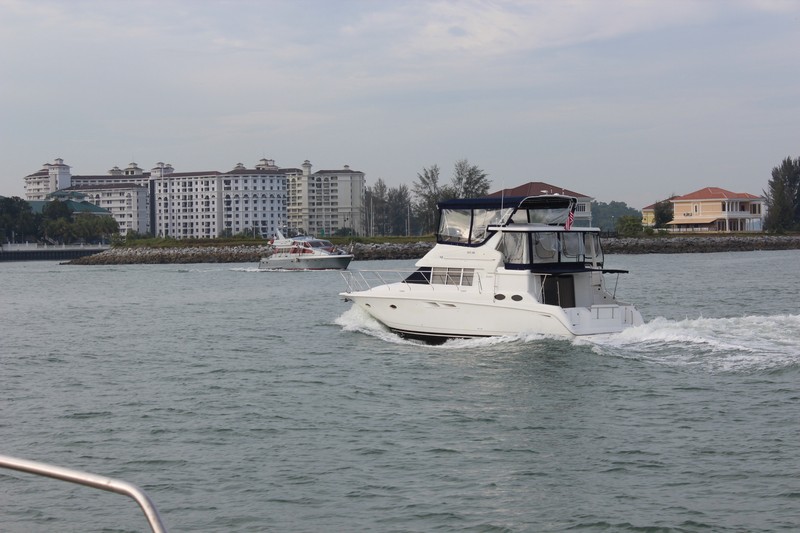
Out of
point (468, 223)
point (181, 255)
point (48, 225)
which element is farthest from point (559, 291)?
point (48, 225)

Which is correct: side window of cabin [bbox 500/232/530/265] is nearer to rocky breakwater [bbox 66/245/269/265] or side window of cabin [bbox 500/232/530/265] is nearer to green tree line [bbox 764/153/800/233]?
rocky breakwater [bbox 66/245/269/265]

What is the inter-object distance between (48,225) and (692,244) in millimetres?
97335

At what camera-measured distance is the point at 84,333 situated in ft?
98.3

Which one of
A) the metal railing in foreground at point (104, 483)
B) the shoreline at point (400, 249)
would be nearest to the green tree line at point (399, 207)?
the shoreline at point (400, 249)

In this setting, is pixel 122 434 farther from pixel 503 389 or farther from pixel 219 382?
pixel 503 389

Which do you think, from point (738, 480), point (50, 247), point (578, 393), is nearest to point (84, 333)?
point (578, 393)

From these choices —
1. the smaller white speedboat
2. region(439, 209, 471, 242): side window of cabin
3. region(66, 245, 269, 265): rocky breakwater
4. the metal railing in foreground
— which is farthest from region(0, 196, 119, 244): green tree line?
the metal railing in foreground

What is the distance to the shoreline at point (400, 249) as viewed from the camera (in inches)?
3718

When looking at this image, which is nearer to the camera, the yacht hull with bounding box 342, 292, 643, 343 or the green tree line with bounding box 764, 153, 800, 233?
the yacht hull with bounding box 342, 292, 643, 343

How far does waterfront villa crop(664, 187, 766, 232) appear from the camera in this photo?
124m

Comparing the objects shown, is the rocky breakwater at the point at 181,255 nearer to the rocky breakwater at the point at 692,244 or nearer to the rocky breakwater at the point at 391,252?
the rocky breakwater at the point at 391,252

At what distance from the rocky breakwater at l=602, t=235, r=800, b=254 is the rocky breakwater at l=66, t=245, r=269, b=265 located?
3733 centimetres

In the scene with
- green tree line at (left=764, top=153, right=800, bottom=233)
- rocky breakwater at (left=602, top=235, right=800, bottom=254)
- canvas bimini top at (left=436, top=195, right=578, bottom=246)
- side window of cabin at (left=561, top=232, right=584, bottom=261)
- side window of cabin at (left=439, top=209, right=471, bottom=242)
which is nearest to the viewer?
side window of cabin at (left=561, top=232, right=584, bottom=261)

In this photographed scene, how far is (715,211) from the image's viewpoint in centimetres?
12412
